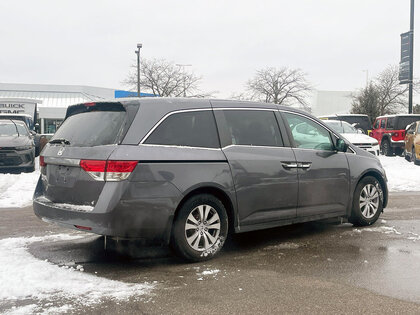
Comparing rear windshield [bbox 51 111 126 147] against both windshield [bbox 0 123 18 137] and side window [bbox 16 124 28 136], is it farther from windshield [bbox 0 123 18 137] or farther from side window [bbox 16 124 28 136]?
side window [bbox 16 124 28 136]

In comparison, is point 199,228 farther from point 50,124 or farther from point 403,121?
point 50,124

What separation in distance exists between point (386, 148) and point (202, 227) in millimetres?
18741

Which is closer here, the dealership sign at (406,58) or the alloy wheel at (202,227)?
the alloy wheel at (202,227)

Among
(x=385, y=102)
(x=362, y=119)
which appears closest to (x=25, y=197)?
(x=362, y=119)

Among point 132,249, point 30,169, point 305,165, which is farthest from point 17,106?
point 305,165

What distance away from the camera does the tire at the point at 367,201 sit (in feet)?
21.4

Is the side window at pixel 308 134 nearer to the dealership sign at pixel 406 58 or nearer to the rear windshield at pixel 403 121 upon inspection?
the rear windshield at pixel 403 121

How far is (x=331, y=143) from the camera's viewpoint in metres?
6.32

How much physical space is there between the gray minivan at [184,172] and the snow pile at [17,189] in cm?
419

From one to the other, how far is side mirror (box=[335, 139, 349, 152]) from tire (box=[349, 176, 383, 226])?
22.3 inches

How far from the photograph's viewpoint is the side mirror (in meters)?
6.32

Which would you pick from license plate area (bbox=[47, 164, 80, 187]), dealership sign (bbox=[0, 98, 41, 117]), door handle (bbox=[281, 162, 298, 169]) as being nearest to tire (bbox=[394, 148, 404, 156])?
dealership sign (bbox=[0, 98, 41, 117])

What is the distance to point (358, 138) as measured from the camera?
15.8m

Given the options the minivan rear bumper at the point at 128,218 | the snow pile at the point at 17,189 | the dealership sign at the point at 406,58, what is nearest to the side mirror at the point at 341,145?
the minivan rear bumper at the point at 128,218
